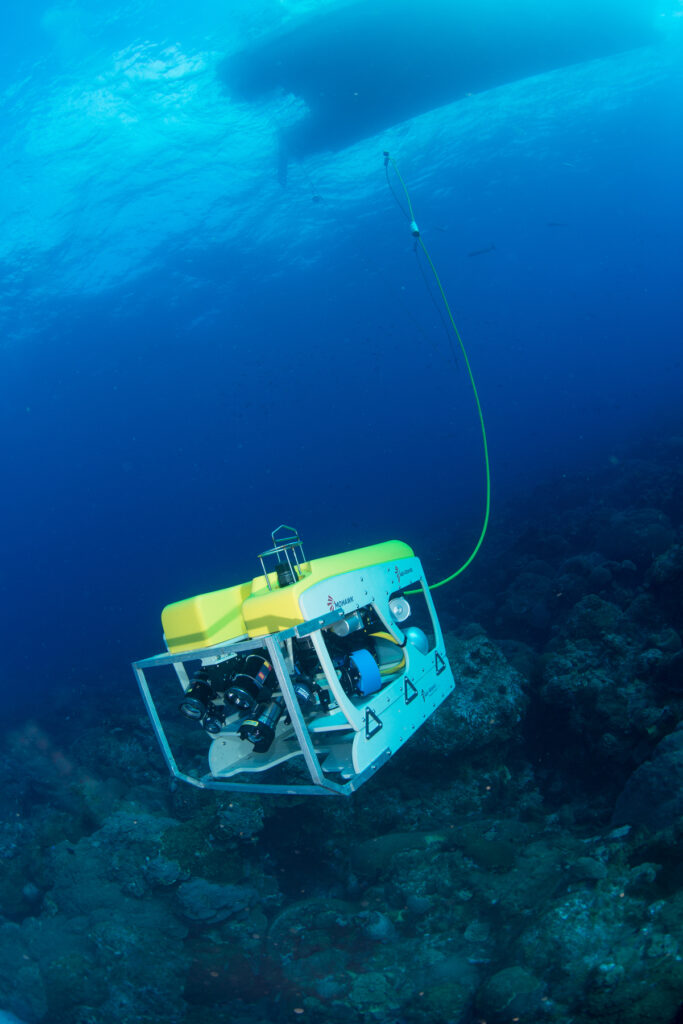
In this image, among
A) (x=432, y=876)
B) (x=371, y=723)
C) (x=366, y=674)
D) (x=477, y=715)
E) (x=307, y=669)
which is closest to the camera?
(x=371, y=723)

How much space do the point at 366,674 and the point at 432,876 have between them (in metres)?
2.95

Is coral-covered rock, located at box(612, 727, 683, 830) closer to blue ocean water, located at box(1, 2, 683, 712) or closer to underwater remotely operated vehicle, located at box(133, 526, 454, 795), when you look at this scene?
underwater remotely operated vehicle, located at box(133, 526, 454, 795)

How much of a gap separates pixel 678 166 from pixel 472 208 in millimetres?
22492

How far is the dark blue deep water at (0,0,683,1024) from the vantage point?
5.23 meters

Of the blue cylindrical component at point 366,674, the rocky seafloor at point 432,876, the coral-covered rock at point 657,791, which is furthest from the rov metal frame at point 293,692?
the coral-covered rock at point 657,791

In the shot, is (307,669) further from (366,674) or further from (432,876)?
(432,876)

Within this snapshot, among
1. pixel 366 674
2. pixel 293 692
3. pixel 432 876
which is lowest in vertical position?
pixel 432 876

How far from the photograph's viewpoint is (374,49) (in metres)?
22.6

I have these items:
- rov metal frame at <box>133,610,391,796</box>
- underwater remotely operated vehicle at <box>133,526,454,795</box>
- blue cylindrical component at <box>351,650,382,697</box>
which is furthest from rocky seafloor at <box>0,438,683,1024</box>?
blue cylindrical component at <box>351,650,382,697</box>

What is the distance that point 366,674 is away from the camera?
14.3 ft

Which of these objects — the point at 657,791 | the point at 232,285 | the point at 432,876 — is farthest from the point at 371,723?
the point at 232,285

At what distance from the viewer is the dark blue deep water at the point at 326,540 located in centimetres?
523

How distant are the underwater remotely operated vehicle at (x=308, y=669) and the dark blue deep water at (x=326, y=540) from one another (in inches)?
78.7

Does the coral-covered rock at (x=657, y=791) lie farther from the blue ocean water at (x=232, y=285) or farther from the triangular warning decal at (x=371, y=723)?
the blue ocean water at (x=232, y=285)
